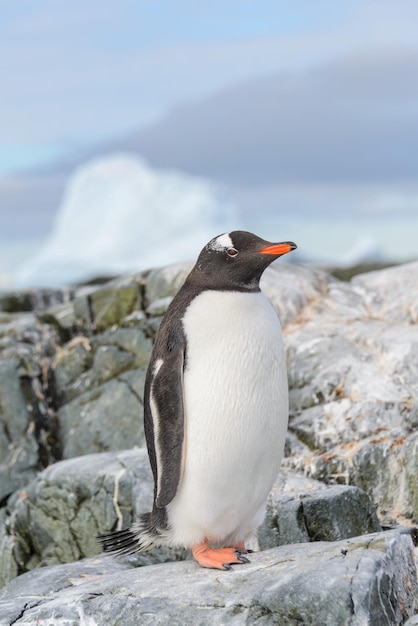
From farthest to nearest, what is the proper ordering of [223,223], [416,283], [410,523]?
[223,223] < [416,283] < [410,523]

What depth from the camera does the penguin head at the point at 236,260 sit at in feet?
13.7

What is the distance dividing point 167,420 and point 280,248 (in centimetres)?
98

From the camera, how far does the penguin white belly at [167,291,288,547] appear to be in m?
4.12

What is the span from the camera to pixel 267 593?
11.9 feet

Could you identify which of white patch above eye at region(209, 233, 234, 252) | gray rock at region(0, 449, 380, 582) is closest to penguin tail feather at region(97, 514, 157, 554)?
gray rock at region(0, 449, 380, 582)

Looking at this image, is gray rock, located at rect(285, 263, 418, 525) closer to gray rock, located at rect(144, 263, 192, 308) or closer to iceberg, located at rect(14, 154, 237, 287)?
gray rock, located at rect(144, 263, 192, 308)

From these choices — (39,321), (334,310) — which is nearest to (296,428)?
(334,310)

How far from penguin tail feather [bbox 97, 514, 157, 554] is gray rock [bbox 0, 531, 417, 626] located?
23 cm

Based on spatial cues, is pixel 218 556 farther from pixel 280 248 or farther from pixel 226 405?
pixel 280 248

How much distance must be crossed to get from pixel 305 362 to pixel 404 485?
1.38 m

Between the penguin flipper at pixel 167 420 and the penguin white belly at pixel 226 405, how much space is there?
0.04m

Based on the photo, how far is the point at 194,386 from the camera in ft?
13.6

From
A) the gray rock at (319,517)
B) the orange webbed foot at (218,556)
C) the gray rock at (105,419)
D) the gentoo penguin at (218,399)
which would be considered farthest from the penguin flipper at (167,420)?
the gray rock at (105,419)

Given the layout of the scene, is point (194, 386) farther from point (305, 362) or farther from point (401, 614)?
point (305, 362)
